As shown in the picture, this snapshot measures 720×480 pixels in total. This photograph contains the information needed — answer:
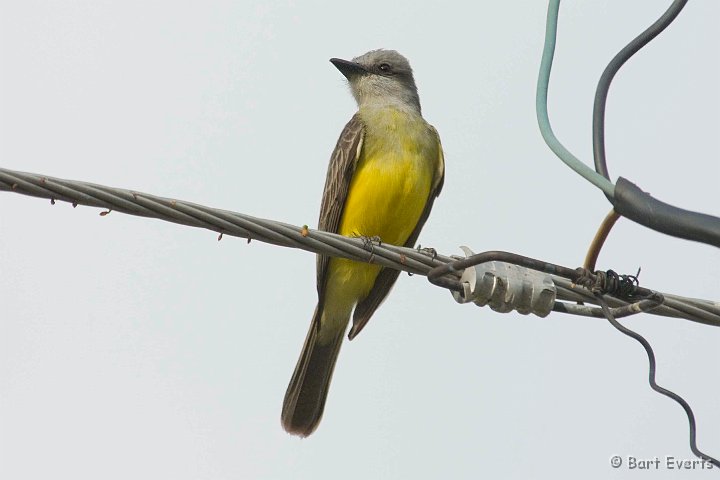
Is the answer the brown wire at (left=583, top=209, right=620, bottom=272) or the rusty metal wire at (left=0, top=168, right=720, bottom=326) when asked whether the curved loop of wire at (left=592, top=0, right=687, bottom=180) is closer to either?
the brown wire at (left=583, top=209, right=620, bottom=272)

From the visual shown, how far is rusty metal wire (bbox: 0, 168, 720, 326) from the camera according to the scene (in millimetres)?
4227

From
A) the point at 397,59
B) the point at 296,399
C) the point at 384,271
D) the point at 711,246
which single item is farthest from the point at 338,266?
the point at 711,246

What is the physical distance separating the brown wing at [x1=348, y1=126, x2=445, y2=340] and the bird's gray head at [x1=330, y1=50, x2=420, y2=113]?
84 cm

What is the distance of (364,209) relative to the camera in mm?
7766

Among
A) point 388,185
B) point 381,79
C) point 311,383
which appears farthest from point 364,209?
point 381,79

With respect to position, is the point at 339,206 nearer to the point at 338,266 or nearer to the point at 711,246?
the point at 338,266

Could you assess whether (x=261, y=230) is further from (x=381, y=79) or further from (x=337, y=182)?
(x=381, y=79)

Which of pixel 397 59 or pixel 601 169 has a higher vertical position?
pixel 397 59

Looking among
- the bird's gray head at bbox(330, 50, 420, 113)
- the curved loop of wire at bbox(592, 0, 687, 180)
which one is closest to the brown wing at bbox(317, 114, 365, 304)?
the bird's gray head at bbox(330, 50, 420, 113)

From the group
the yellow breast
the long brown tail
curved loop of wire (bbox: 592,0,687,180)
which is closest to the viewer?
curved loop of wire (bbox: 592,0,687,180)

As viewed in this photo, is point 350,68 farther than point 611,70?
Yes

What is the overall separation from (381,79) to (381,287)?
76.0 inches

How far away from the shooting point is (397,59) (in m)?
9.60

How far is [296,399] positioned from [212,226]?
4077 mm
